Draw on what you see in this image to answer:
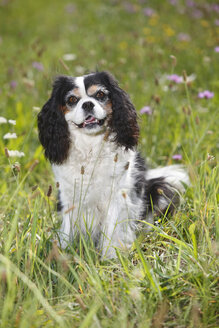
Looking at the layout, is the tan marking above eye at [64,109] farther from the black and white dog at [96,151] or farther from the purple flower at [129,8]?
the purple flower at [129,8]

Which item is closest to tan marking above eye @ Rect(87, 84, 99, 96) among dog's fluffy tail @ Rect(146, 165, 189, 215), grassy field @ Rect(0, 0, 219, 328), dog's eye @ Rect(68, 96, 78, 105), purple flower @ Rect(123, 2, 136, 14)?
dog's eye @ Rect(68, 96, 78, 105)

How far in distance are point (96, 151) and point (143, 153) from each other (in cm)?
115

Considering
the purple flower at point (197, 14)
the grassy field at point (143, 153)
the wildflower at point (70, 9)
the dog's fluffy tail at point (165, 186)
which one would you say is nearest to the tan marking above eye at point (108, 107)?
the grassy field at point (143, 153)

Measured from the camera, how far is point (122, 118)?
3152mm

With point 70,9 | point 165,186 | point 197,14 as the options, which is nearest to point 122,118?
point 165,186

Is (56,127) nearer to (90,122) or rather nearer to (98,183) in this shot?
(90,122)

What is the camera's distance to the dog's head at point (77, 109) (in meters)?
3.12

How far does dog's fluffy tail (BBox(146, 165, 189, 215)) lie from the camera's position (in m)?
3.39

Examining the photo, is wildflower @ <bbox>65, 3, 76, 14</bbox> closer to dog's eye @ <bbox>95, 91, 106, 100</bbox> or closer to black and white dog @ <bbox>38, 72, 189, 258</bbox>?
black and white dog @ <bbox>38, 72, 189, 258</bbox>

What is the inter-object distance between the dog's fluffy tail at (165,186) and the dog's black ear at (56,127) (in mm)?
740

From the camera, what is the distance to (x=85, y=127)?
9.87 ft

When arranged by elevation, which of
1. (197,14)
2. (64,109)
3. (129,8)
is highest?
(129,8)

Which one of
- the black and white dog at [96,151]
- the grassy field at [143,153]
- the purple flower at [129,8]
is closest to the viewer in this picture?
the grassy field at [143,153]

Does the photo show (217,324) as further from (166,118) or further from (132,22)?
(132,22)
